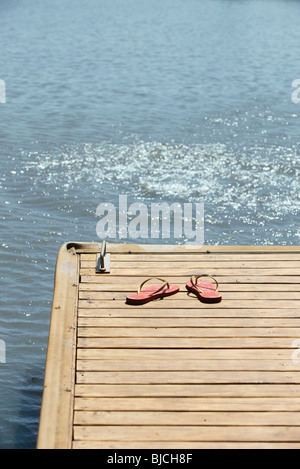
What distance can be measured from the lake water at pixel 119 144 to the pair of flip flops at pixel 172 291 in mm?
1608

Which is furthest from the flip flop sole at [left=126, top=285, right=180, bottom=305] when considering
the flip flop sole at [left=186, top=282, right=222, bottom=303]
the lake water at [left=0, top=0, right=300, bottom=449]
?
the lake water at [left=0, top=0, right=300, bottom=449]

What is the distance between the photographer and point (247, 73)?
19.7 m

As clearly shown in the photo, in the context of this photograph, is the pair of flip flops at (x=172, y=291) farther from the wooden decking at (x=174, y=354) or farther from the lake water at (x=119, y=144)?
the lake water at (x=119, y=144)

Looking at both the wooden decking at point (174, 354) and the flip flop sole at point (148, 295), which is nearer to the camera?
the wooden decking at point (174, 354)

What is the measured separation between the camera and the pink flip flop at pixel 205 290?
609 centimetres

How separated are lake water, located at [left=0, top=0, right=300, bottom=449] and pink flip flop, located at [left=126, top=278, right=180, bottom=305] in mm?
1582

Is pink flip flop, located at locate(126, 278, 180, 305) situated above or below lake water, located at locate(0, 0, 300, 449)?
below

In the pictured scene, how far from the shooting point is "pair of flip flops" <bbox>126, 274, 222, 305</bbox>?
6.06m

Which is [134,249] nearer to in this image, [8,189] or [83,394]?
[83,394]

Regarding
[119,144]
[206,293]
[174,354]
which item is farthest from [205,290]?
[119,144]

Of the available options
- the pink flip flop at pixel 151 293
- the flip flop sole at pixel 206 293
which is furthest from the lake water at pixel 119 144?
the flip flop sole at pixel 206 293

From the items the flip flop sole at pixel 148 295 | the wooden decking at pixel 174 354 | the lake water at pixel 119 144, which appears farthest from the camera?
the lake water at pixel 119 144

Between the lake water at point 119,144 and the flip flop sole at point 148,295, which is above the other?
the lake water at point 119,144

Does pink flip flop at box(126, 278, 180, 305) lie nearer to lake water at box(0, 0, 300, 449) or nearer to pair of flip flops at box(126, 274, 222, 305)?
pair of flip flops at box(126, 274, 222, 305)
